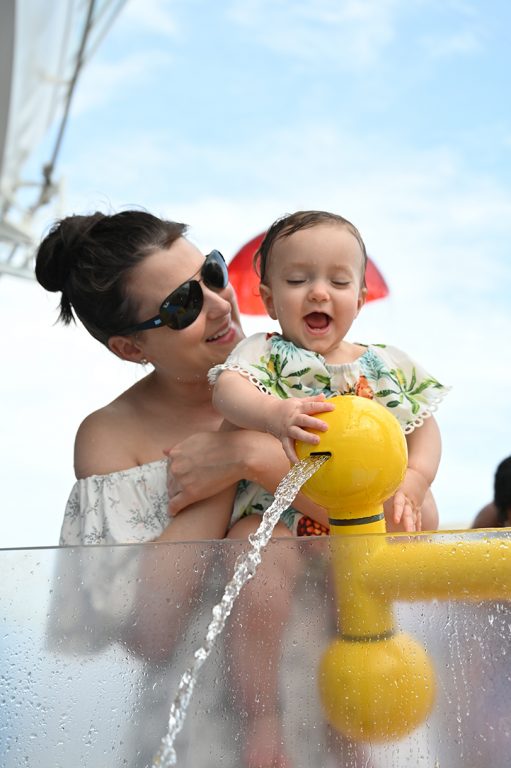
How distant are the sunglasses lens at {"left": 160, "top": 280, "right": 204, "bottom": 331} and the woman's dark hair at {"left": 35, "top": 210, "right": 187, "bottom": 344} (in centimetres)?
12

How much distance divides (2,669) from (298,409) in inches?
22.6

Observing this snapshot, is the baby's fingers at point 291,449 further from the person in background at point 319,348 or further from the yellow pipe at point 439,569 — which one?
the person in background at point 319,348

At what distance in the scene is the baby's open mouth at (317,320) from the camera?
1.98m

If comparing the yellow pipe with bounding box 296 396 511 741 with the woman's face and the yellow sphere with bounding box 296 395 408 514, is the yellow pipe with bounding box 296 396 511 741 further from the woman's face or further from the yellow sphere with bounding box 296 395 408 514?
the woman's face

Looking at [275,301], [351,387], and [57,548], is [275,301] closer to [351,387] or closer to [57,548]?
[351,387]

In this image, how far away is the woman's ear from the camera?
236 cm

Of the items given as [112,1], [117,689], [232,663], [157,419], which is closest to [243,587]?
[232,663]

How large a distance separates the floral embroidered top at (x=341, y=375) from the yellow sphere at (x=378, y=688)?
0.76 metres

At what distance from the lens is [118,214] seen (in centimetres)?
244

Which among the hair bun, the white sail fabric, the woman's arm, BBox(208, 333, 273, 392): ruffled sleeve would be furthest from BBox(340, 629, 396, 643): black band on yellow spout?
the white sail fabric

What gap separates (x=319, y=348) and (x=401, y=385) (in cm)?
24

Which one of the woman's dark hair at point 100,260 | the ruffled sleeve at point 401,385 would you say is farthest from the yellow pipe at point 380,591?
the woman's dark hair at point 100,260

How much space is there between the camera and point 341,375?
6.57 feet

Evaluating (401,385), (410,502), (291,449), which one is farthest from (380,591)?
(401,385)
